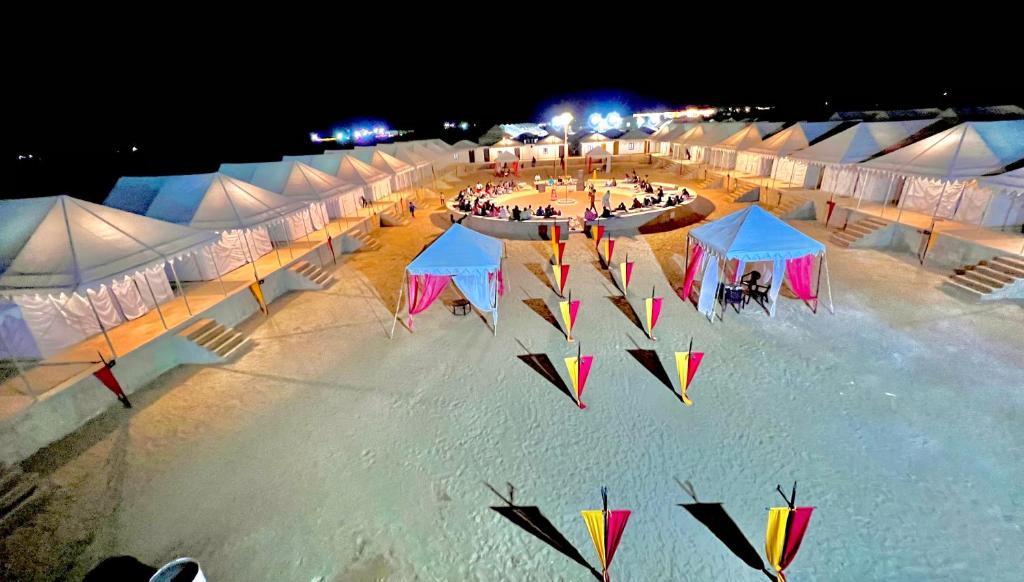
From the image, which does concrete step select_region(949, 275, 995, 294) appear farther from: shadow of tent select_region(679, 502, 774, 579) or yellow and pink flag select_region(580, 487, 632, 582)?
yellow and pink flag select_region(580, 487, 632, 582)

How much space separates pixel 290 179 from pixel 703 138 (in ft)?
103

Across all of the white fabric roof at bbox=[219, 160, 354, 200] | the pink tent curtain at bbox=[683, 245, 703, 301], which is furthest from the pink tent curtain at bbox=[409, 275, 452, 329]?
the white fabric roof at bbox=[219, 160, 354, 200]

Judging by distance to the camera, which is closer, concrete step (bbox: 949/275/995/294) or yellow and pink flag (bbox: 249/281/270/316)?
concrete step (bbox: 949/275/995/294)

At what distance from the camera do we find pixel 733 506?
20.1 ft

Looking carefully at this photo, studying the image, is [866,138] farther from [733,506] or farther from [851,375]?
[733,506]

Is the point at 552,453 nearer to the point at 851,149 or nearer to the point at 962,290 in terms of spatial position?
the point at 962,290

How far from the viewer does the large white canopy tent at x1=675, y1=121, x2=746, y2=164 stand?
3344cm

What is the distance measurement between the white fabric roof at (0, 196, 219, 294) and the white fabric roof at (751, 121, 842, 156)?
94.3 ft

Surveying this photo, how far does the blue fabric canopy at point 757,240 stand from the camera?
34.8 feet

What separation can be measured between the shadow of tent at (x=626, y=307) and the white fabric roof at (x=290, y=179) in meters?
13.7

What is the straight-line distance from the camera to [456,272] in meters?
10.9

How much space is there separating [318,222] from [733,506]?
19.6 metres

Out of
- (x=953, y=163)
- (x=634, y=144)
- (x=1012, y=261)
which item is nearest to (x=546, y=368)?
(x=1012, y=261)

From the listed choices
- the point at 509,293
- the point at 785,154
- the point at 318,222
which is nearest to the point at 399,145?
the point at 318,222
